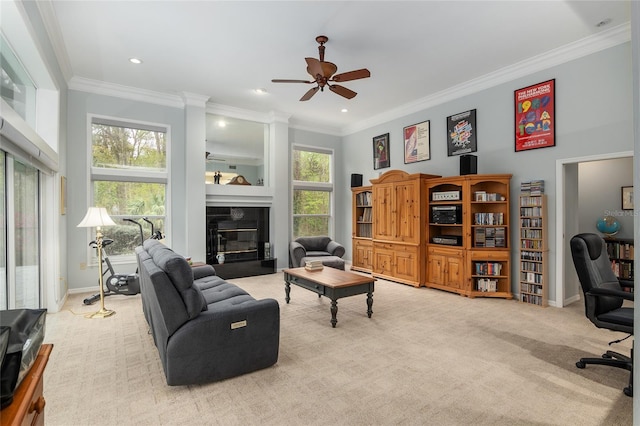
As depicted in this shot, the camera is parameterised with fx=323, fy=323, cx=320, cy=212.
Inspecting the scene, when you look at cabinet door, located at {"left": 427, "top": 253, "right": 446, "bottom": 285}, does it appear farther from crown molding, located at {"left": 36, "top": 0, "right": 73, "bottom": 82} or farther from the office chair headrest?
crown molding, located at {"left": 36, "top": 0, "right": 73, "bottom": 82}

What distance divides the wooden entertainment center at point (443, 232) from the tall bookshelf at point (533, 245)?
214mm

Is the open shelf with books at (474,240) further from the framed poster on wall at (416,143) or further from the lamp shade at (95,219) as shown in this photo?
the lamp shade at (95,219)

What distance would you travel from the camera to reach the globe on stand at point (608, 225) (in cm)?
528

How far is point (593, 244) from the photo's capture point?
2824mm

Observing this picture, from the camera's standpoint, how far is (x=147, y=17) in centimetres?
346

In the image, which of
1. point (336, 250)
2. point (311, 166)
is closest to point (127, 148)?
point (311, 166)

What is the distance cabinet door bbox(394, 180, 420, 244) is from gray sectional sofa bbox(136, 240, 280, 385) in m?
3.47

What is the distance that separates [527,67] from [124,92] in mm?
6207

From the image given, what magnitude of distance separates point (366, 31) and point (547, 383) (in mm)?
3778

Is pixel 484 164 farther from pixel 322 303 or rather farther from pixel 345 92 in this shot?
pixel 322 303

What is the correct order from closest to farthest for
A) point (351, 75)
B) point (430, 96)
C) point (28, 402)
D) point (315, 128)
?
1. point (28, 402)
2. point (351, 75)
3. point (430, 96)
4. point (315, 128)

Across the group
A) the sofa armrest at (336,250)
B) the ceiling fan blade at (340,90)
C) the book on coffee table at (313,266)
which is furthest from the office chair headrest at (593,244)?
the sofa armrest at (336,250)

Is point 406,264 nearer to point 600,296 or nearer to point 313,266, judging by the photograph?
point 313,266

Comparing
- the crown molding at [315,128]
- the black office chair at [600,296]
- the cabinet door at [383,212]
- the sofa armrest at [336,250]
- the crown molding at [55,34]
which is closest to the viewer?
the black office chair at [600,296]
